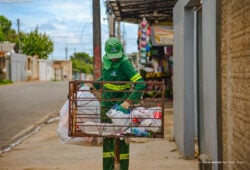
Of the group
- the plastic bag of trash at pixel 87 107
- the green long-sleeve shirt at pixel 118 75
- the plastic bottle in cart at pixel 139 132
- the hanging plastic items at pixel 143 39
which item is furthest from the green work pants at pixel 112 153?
the hanging plastic items at pixel 143 39

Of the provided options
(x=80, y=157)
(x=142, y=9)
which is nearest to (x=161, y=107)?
(x=80, y=157)

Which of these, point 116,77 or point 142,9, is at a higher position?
point 142,9

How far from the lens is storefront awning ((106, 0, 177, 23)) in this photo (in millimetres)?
14344

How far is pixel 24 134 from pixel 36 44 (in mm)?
63567

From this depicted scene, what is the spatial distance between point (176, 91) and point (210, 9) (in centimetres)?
398

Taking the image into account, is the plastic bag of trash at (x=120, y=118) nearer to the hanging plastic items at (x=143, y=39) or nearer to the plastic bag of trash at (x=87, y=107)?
the plastic bag of trash at (x=87, y=107)

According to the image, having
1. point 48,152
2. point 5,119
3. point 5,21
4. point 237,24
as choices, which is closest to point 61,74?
point 5,21

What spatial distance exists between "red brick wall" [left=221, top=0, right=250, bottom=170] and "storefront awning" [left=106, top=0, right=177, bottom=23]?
31.4ft

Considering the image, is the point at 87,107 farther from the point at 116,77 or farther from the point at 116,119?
the point at 116,77

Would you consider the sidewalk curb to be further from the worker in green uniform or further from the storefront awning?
the worker in green uniform

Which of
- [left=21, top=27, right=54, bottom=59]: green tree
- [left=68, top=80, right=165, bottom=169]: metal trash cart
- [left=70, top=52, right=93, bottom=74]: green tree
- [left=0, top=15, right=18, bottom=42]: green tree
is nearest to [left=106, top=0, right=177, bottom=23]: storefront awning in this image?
[left=68, top=80, right=165, bottom=169]: metal trash cart

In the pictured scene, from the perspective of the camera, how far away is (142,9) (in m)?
15.5

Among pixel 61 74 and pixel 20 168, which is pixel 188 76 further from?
pixel 61 74

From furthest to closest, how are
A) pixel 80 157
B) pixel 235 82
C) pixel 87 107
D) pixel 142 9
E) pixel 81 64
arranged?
pixel 81 64 → pixel 142 9 → pixel 80 157 → pixel 87 107 → pixel 235 82
